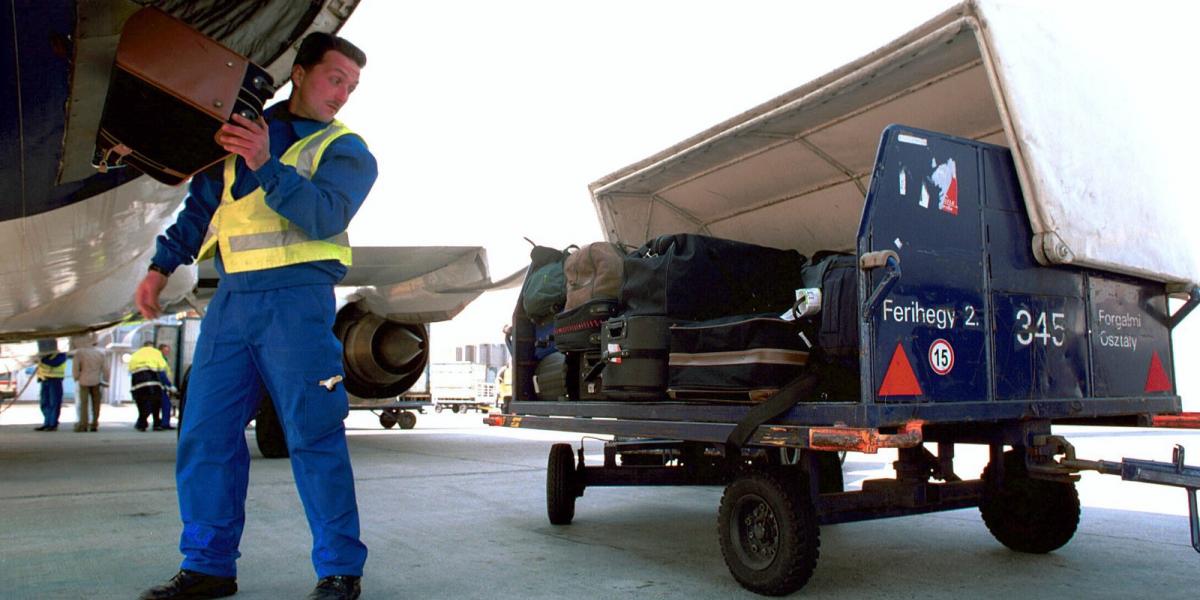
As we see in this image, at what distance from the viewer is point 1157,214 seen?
4.01 meters

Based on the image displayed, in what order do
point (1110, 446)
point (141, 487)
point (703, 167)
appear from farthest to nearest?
1. point (1110, 446)
2. point (141, 487)
3. point (703, 167)

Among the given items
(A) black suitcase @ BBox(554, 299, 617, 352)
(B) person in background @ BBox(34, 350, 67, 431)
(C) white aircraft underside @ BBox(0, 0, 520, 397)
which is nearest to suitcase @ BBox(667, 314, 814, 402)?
(A) black suitcase @ BBox(554, 299, 617, 352)

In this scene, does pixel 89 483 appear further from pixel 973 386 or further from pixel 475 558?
pixel 973 386

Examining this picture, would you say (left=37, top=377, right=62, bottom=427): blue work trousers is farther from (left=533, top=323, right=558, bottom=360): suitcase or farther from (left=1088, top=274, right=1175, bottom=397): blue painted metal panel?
(left=1088, top=274, right=1175, bottom=397): blue painted metal panel

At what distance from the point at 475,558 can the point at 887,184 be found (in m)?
2.28

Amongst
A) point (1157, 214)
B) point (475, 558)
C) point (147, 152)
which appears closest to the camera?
point (147, 152)

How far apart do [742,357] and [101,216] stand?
19.2 feet

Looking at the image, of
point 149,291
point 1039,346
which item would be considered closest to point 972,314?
point 1039,346

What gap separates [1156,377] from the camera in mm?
3982

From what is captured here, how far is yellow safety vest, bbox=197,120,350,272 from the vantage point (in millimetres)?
2824

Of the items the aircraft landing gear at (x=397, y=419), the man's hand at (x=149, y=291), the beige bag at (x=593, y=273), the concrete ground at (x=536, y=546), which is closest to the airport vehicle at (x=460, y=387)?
the aircraft landing gear at (x=397, y=419)

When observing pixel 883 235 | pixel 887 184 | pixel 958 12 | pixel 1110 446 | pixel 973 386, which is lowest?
pixel 1110 446

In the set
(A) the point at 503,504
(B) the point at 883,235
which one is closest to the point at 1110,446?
(A) the point at 503,504

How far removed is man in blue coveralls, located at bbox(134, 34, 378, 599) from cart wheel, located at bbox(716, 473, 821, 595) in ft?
4.56
